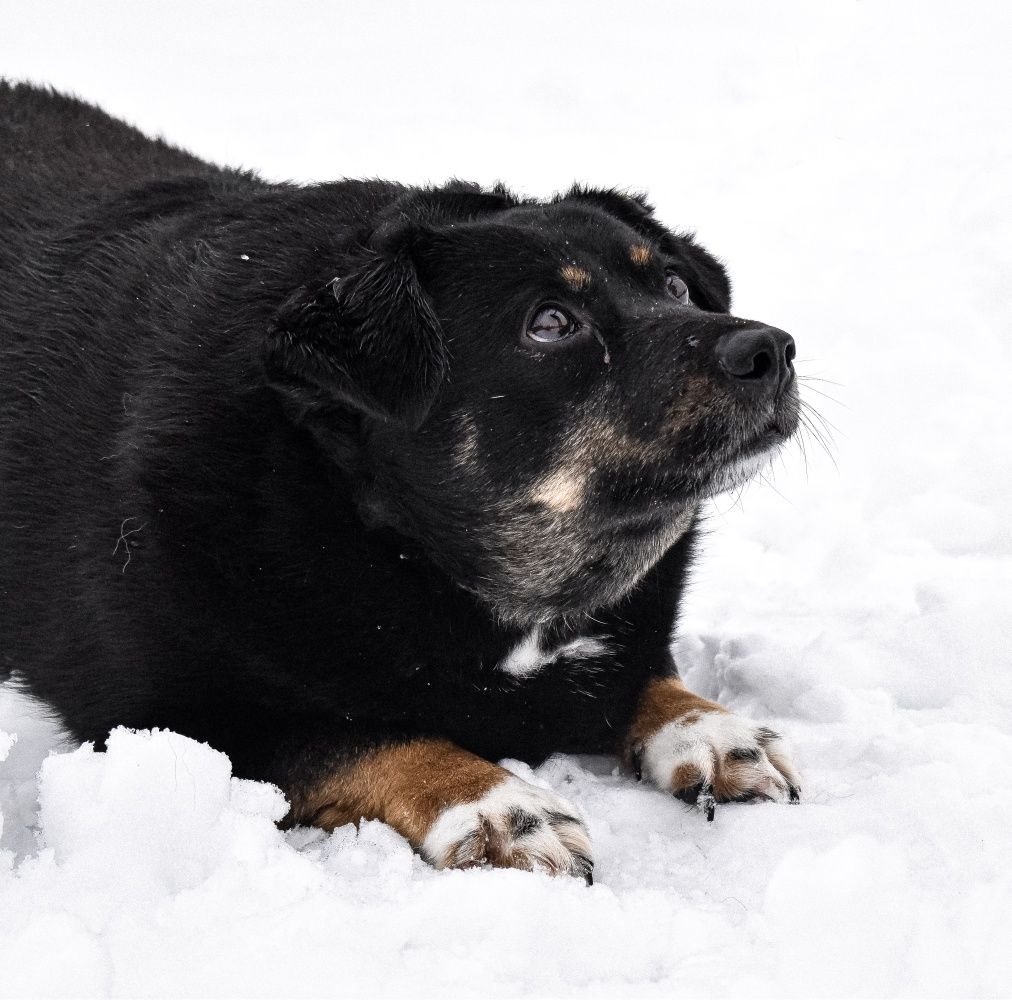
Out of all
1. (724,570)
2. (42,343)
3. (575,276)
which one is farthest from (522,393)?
(724,570)

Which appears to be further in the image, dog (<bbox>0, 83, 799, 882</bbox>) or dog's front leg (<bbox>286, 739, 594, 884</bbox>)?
dog (<bbox>0, 83, 799, 882</bbox>)

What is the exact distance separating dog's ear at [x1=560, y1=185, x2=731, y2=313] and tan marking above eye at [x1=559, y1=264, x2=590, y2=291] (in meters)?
A: 0.66

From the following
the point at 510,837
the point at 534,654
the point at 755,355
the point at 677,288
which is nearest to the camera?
the point at 510,837

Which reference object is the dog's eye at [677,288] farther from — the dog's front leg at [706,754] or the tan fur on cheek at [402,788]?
the tan fur on cheek at [402,788]

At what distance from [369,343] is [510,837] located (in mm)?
1436

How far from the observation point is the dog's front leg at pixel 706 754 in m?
4.08

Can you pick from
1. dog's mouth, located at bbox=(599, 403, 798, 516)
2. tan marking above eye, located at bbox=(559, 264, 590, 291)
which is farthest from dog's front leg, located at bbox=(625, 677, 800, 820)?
tan marking above eye, located at bbox=(559, 264, 590, 291)

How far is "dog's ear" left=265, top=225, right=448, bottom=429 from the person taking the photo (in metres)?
3.79

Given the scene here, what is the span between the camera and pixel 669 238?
4793 mm

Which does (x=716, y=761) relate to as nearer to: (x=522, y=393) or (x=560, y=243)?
(x=522, y=393)

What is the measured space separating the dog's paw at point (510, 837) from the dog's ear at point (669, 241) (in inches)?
75.2

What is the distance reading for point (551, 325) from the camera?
3.96 m

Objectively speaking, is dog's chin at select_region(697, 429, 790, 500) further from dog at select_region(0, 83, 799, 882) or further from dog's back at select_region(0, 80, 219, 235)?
dog's back at select_region(0, 80, 219, 235)

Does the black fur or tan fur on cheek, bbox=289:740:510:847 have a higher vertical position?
the black fur
